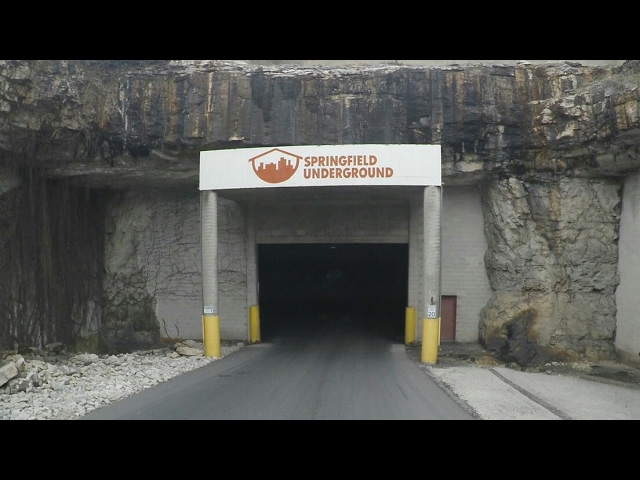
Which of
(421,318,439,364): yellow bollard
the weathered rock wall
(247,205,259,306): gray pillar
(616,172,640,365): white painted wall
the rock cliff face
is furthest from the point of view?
(247,205,259,306): gray pillar

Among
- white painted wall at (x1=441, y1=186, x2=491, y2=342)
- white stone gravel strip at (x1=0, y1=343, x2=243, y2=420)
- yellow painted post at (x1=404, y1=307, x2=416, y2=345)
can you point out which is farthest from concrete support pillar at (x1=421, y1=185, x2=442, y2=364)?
white stone gravel strip at (x1=0, y1=343, x2=243, y2=420)

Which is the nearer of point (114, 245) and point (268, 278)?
point (114, 245)

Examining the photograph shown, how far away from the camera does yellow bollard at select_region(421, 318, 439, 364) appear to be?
13.1 m

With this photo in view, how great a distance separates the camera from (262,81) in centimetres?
1465

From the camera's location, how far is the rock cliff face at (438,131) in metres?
14.3

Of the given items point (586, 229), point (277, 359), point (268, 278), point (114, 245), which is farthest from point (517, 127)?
point (268, 278)

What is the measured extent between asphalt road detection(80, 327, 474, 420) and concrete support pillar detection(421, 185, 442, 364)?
2.65ft

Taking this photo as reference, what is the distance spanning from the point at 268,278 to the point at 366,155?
18.3 m

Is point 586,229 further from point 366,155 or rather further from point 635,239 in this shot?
point 366,155

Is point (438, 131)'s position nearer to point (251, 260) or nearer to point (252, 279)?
point (251, 260)

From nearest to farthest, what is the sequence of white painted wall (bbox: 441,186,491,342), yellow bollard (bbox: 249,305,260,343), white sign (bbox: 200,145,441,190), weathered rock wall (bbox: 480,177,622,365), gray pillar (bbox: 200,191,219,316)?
1. white sign (bbox: 200,145,441,190)
2. gray pillar (bbox: 200,191,219,316)
3. weathered rock wall (bbox: 480,177,622,365)
4. white painted wall (bbox: 441,186,491,342)
5. yellow bollard (bbox: 249,305,260,343)

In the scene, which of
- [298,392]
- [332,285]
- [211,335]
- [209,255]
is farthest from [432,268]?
[332,285]

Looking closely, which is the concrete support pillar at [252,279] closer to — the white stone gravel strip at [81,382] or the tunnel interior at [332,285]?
the tunnel interior at [332,285]

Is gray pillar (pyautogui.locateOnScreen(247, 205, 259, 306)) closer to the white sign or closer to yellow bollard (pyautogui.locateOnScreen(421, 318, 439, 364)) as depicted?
the white sign
